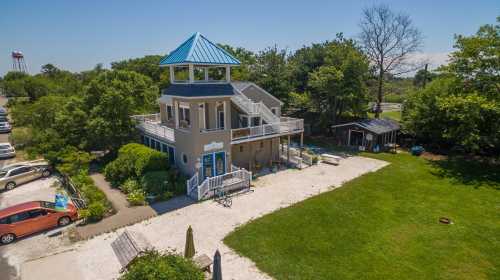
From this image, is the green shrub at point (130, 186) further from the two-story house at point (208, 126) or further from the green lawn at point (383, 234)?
the green lawn at point (383, 234)

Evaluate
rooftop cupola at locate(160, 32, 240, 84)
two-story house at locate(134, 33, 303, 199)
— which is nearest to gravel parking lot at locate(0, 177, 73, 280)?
two-story house at locate(134, 33, 303, 199)

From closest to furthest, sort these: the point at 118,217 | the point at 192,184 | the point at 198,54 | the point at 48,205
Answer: the point at 48,205, the point at 118,217, the point at 198,54, the point at 192,184

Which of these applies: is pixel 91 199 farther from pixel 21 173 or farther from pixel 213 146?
pixel 21 173

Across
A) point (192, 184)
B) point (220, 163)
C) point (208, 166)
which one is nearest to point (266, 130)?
point (220, 163)

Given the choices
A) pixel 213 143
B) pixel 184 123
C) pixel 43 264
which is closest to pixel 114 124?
pixel 184 123

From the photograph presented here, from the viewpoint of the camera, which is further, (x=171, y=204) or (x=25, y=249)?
(x=171, y=204)

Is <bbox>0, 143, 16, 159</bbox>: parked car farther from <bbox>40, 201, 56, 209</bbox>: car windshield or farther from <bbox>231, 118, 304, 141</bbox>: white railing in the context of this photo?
<bbox>231, 118, 304, 141</bbox>: white railing

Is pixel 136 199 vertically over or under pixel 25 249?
over
